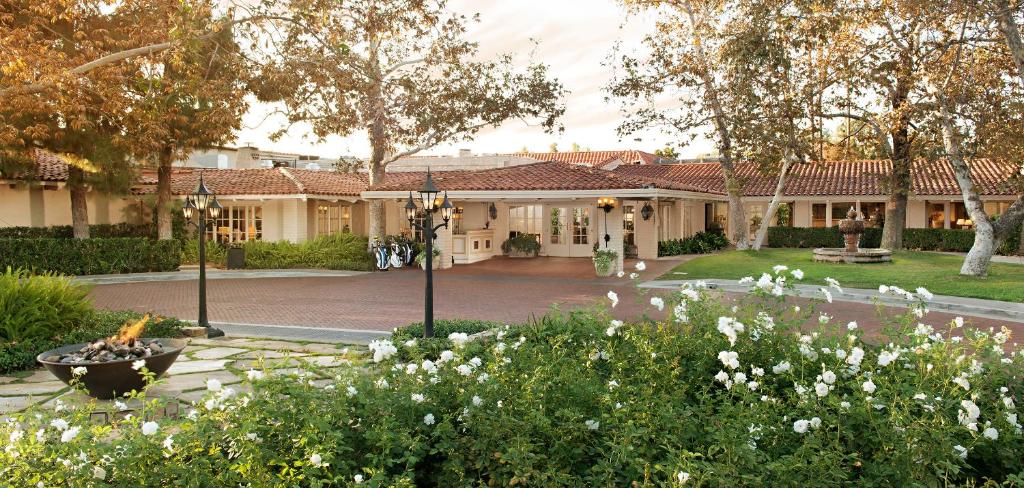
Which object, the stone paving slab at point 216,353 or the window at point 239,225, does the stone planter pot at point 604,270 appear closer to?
the window at point 239,225

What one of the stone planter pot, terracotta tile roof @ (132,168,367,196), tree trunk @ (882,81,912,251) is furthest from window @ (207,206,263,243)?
tree trunk @ (882,81,912,251)

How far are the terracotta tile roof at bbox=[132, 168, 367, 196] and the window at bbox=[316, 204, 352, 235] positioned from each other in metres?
0.95

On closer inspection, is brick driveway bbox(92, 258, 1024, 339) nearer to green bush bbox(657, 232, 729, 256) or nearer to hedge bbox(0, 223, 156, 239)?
green bush bbox(657, 232, 729, 256)

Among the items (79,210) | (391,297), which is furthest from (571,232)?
(79,210)

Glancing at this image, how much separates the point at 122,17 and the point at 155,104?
730 cm

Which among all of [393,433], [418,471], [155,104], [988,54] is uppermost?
[988,54]

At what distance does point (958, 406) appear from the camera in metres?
4.86

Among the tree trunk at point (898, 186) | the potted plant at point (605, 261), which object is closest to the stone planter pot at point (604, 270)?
the potted plant at point (605, 261)

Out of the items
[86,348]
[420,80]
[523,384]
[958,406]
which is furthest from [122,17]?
[958,406]

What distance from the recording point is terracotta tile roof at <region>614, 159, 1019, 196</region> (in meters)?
31.8

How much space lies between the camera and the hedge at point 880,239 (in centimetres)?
3071

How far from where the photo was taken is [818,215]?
3509 centimetres

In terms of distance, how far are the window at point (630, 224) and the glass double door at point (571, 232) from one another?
155cm

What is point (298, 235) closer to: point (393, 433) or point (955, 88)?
point (955, 88)
